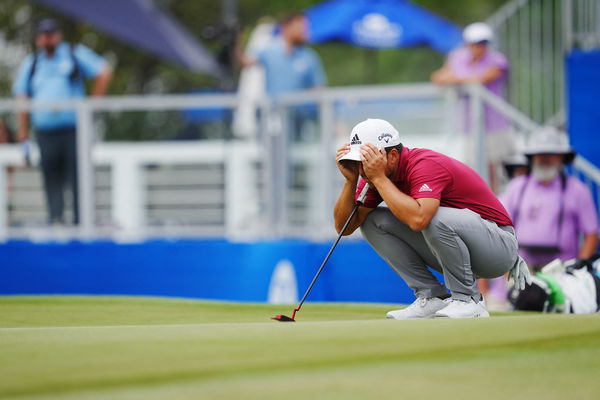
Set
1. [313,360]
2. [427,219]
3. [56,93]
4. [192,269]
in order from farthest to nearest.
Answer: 1. [56,93]
2. [192,269]
3. [427,219]
4. [313,360]

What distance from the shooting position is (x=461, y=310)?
6.06 meters

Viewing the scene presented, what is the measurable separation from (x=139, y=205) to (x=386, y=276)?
7.80 feet

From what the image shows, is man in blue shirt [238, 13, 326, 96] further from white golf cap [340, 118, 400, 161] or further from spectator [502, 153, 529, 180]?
white golf cap [340, 118, 400, 161]

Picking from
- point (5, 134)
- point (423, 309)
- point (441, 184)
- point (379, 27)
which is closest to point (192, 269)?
point (5, 134)

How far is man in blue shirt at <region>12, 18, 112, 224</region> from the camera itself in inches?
409

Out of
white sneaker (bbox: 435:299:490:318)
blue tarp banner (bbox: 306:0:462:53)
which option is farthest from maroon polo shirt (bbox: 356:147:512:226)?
blue tarp banner (bbox: 306:0:462:53)

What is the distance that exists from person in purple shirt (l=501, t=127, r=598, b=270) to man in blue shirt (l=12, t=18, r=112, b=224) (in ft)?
13.1

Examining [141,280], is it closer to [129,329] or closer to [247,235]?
[247,235]

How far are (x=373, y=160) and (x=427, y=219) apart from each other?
41cm

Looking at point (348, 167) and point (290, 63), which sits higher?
point (290, 63)

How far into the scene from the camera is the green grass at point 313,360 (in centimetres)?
395

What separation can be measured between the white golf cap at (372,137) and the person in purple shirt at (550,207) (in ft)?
11.3

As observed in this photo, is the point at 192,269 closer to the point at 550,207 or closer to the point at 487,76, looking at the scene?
the point at 487,76

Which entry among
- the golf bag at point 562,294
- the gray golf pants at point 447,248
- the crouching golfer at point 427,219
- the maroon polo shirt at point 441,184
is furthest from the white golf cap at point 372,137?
the golf bag at point 562,294
